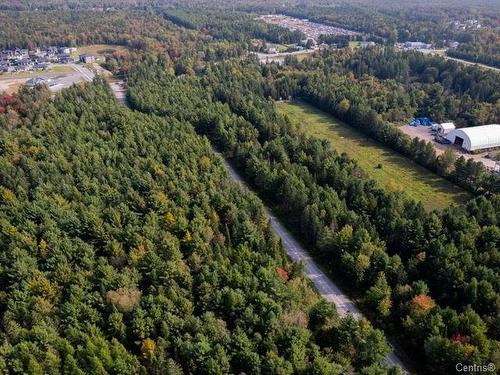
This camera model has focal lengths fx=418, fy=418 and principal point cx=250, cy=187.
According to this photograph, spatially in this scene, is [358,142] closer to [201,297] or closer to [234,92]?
[234,92]

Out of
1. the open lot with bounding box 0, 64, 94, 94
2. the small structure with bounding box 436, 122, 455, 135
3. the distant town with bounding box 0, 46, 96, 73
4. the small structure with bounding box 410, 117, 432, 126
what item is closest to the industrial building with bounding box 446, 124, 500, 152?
the small structure with bounding box 436, 122, 455, 135

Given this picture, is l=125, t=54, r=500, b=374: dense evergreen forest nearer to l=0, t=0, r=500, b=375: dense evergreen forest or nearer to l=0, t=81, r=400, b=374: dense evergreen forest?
l=0, t=0, r=500, b=375: dense evergreen forest

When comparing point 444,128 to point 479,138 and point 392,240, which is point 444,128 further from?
point 392,240

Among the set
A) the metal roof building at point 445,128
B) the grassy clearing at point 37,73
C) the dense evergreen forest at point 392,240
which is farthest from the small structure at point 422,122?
the grassy clearing at point 37,73

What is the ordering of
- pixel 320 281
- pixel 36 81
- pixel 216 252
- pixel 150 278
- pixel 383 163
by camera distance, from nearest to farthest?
1. pixel 150 278
2. pixel 216 252
3. pixel 320 281
4. pixel 383 163
5. pixel 36 81

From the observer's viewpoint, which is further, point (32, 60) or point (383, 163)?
point (32, 60)

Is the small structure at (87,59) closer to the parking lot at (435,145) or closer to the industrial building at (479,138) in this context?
the parking lot at (435,145)

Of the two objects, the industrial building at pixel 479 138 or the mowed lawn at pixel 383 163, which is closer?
the mowed lawn at pixel 383 163

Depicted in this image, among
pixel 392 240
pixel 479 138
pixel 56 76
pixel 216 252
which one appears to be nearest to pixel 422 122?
pixel 479 138
